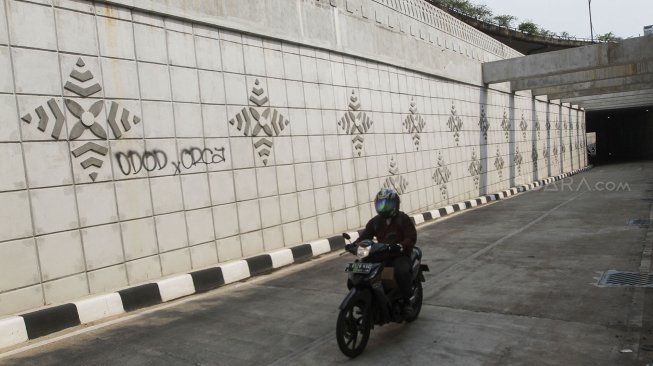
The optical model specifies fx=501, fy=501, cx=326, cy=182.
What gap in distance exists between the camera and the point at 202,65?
6926 mm

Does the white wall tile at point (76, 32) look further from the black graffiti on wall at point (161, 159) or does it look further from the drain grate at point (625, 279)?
the drain grate at point (625, 279)

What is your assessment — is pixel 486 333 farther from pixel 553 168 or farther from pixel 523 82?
pixel 553 168

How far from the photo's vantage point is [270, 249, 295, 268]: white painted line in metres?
7.68

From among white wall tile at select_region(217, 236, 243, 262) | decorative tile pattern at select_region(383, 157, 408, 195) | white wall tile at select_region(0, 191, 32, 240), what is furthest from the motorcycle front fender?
decorative tile pattern at select_region(383, 157, 408, 195)

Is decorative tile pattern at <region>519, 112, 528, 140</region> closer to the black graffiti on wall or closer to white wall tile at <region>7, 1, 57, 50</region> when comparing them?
the black graffiti on wall

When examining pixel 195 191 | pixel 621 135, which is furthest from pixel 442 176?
pixel 621 135

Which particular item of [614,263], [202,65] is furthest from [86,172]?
[614,263]

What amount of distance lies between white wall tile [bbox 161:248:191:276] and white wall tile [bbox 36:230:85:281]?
1083 millimetres

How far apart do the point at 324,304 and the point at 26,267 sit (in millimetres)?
3068

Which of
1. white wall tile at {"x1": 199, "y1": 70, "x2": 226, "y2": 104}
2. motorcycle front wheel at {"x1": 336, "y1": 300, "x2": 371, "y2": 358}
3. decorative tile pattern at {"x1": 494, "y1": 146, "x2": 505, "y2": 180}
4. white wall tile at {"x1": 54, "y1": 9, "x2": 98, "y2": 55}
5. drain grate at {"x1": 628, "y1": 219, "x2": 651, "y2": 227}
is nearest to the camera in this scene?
motorcycle front wheel at {"x1": 336, "y1": 300, "x2": 371, "y2": 358}

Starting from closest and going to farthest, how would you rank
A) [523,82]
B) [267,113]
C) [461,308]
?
1. [461,308]
2. [267,113]
3. [523,82]

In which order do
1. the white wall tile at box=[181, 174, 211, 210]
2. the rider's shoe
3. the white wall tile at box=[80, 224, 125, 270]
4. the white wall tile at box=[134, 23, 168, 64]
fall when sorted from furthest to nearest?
the white wall tile at box=[181, 174, 211, 210]
the white wall tile at box=[134, 23, 168, 64]
the white wall tile at box=[80, 224, 125, 270]
the rider's shoe

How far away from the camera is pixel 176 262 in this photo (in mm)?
6508

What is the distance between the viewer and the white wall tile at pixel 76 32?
5379 mm
